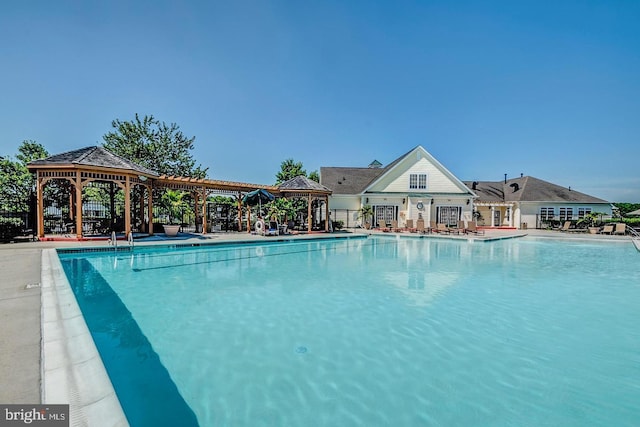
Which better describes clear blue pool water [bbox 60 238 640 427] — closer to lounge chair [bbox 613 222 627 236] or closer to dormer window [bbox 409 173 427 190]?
dormer window [bbox 409 173 427 190]

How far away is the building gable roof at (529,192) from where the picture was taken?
93.7ft

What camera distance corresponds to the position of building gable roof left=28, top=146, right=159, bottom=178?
12.6 m

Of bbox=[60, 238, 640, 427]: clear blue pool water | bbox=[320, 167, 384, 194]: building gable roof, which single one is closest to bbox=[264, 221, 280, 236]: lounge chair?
bbox=[60, 238, 640, 427]: clear blue pool water

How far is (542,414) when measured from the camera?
9.46 feet

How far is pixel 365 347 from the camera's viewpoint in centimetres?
422

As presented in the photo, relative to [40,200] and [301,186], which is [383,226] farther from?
[40,200]

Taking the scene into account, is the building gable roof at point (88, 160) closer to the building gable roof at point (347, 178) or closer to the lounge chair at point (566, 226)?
the building gable roof at point (347, 178)

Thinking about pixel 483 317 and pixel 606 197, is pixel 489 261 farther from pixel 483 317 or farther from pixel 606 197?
pixel 606 197

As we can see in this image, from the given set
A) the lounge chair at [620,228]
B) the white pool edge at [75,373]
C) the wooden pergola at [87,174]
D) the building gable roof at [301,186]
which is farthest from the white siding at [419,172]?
the white pool edge at [75,373]

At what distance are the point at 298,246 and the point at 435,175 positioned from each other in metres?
16.2

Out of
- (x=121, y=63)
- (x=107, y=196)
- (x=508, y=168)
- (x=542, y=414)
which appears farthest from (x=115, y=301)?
(x=508, y=168)

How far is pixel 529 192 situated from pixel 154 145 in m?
36.1

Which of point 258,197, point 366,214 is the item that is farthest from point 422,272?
point 366,214

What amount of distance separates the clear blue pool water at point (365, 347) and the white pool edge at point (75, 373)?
26.0 inches
